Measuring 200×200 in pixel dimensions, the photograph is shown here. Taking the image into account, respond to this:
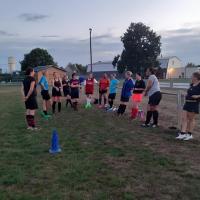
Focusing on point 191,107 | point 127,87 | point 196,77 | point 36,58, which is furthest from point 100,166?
point 36,58

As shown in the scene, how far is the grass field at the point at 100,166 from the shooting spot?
550 centimetres

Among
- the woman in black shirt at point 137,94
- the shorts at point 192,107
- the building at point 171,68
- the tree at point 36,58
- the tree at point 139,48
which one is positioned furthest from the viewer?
the building at point 171,68

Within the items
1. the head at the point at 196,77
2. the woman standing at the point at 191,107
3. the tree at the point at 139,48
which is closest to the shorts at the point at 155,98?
the woman standing at the point at 191,107

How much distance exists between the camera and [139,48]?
285 feet

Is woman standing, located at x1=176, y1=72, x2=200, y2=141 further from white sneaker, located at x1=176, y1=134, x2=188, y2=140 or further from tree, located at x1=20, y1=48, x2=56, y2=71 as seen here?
tree, located at x1=20, y1=48, x2=56, y2=71

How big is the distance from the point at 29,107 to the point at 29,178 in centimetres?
551

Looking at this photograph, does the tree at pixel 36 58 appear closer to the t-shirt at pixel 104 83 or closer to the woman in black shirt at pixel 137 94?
the t-shirt at pixel 104 83

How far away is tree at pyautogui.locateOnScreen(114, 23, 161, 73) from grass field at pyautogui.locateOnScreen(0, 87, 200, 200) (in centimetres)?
7569

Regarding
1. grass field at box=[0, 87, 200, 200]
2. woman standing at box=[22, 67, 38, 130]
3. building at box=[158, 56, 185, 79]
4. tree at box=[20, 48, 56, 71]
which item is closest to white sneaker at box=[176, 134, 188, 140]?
grass field at box=[0, 87, 200, 200]

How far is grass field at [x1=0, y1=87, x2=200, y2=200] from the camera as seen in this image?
5.50 m

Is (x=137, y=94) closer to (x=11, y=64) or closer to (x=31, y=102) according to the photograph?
(x=31, y=102)

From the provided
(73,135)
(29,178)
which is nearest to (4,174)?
(29,178)

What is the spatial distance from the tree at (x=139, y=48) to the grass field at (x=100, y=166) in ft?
248

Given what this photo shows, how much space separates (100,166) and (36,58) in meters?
96.6
